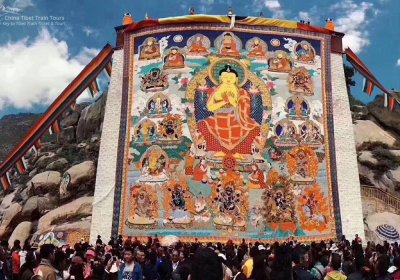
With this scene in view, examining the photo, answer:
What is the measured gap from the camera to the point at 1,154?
55062mm

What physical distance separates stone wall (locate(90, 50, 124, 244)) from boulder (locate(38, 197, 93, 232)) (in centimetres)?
173

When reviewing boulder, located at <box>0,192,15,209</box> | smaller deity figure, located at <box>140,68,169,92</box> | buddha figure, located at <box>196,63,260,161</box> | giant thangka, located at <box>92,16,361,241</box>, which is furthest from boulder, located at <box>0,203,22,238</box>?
buddha figure, located at <box>196,63,260,161</box>

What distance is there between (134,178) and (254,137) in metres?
5.57

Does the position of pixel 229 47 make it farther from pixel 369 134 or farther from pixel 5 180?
pixel 5 180

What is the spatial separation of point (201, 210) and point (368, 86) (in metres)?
11.0

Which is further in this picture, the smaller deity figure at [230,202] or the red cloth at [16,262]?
the smaller deity figure at [230,202]

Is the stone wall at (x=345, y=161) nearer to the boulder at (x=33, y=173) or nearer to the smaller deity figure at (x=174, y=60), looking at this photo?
the smaller deity figure at (x=174, y=60)

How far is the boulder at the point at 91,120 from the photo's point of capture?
34281mm

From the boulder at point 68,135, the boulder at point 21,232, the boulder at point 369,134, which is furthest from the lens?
the boulder at point 68,135

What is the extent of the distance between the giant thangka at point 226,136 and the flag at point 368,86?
2.77 meters

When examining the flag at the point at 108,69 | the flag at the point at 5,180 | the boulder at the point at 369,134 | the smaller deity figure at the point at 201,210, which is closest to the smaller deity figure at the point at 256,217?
the smaller deity figure at the point at 201,210

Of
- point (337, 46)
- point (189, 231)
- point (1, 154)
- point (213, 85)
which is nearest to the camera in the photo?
point (189, 231)

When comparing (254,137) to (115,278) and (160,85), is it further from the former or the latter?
(115,278)

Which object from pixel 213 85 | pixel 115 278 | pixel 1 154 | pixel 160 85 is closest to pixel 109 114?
pixel 160 85
